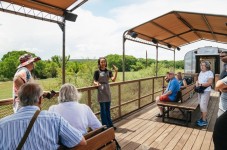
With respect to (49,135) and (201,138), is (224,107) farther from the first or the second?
(49,135)

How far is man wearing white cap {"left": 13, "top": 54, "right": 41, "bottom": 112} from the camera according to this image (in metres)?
2.94

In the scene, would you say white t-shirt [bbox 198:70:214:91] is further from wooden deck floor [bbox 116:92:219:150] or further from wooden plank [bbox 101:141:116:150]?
wooden plank [bbox 101:141:116:150]

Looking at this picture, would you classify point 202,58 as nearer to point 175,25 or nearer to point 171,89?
point 175,25

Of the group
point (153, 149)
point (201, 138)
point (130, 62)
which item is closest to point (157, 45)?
point (201, 138)

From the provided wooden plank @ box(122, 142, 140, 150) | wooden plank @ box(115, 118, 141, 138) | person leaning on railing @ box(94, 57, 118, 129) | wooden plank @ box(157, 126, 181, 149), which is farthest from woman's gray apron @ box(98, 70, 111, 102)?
wooden plank @ box(157, 126, 181, 149)

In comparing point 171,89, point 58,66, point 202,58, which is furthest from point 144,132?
point 202,58

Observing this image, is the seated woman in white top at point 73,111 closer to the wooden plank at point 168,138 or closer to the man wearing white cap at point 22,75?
the man wearing white cap at point 22,75

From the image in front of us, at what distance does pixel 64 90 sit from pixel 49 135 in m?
Answer: 0.90

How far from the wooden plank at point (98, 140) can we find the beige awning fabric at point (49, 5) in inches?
104

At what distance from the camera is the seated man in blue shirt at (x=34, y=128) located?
1.56 m

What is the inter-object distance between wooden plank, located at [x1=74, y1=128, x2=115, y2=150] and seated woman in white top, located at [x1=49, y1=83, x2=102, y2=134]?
0.28 meters

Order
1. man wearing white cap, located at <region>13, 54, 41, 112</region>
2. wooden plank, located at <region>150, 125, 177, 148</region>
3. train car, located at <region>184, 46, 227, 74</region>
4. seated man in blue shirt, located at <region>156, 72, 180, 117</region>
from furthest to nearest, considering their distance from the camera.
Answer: train car, located at <region>184, 46, 227, 74</region>
seated man in blue shirt, located at <region>156, 72, 180, 117</region>
wooden plank, located at <region>150, 125, 177, 148</region>
man wearing white cap, located at <region>13, 54, 41, 112</region>

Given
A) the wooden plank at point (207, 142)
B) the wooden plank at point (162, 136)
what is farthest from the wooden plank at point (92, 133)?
the wooden plank at point (207, 142)

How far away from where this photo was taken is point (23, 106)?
1691 mm
